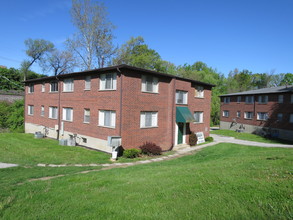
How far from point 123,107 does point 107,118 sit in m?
2.01

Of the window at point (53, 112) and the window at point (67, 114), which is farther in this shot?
the window at point (53, 112)

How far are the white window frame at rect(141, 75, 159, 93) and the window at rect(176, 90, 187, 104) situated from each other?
2.99 meters

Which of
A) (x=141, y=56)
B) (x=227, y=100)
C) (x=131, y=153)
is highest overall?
(x=141, y=56)

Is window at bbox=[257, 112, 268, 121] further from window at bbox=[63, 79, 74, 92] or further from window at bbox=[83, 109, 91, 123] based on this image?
window at bbox=[63, 79, 74, 92]

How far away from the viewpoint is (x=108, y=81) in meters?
15.9

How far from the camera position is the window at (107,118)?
51.0 feet

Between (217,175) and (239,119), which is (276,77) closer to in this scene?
(239,119)

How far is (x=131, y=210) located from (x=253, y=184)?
3.11 m

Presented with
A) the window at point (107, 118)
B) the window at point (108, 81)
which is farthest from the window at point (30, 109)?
the window at point (108, 81)

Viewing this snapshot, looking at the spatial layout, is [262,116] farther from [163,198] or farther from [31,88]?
[31,88]

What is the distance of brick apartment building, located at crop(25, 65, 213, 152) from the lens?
49.8 ft

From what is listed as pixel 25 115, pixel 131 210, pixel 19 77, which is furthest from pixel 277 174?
pixel 19 77

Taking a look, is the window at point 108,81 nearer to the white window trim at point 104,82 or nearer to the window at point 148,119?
the white window trim at point 104,82

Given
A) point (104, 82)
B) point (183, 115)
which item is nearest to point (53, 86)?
point (104, 82)
